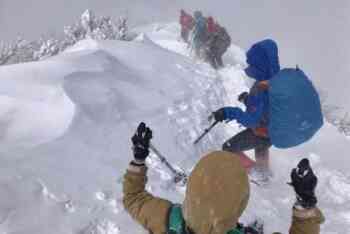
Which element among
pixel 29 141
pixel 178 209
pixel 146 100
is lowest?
pixel 146 100

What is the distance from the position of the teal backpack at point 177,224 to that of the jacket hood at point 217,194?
0.08 m

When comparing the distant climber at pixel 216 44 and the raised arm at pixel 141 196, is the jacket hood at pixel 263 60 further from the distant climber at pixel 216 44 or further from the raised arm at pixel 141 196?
the distant climber at pixel 216 44

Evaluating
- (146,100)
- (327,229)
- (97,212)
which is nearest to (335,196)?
(327,229)

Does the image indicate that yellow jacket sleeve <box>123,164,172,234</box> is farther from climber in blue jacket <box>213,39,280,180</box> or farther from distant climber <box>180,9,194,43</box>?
distant climber <box>180,9,194,43</box>

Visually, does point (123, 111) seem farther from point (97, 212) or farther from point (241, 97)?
point (97, 212)

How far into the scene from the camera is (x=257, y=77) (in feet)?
17.8

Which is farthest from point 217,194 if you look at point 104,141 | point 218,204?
point 104,141

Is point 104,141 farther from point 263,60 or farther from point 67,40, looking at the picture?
point 67,40

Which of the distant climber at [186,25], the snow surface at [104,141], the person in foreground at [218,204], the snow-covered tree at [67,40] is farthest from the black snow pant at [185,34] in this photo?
the person in foreground at [218,204]

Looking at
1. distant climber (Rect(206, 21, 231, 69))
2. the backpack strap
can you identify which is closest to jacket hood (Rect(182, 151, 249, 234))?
the backpack strap

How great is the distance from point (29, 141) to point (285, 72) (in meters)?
2.65

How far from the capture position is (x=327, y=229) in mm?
5379

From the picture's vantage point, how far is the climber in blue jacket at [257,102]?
518 centimetres

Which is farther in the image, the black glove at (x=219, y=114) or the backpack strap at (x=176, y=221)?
the black glove at (x=219, y=114)
